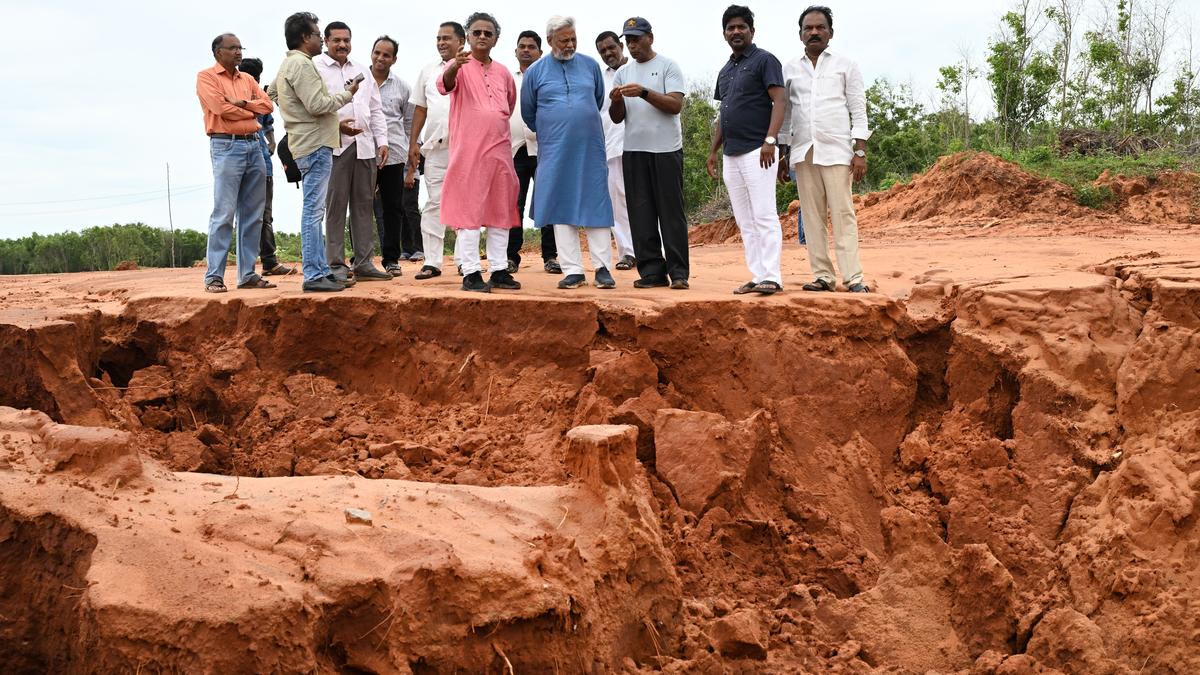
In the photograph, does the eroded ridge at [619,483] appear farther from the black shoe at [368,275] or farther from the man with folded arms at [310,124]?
the black shoe at [368,275]

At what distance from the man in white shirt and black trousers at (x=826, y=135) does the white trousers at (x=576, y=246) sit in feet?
3.89

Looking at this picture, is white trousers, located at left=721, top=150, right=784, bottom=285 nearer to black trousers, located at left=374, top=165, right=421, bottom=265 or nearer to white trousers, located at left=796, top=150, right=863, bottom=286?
white trousers, located at left=796, top=150, right=863, bottom=286

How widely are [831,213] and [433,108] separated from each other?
276 centimetres

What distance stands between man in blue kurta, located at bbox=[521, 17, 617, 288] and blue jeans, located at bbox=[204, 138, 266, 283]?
167 centimetres

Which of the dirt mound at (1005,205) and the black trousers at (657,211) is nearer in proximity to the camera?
the black trousers at (657,211)

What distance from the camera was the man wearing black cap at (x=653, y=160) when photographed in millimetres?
6496

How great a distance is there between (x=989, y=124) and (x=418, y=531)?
636 inches

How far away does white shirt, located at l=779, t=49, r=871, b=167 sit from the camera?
6.24m

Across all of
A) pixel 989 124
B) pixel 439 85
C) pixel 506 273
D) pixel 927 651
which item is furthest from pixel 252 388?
pixel 989 124

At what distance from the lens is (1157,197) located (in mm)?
11523

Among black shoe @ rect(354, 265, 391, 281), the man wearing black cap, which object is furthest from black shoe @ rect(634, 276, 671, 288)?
black shoe @ rect(354, 265, 391, 281)

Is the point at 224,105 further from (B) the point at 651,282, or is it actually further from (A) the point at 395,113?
(B) the point at 651,282

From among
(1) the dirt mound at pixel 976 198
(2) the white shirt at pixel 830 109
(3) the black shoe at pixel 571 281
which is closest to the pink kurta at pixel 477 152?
(3) the black shoe at pixel 571 281

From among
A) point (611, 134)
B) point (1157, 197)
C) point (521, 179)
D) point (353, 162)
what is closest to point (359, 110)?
point (353, 162)
